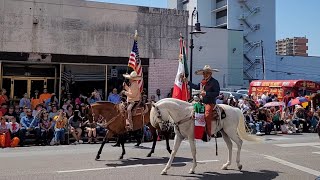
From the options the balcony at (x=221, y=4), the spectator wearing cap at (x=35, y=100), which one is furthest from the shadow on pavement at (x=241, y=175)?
the balcony at (x=221, y=4)

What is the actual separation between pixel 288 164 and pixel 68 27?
14.0 m

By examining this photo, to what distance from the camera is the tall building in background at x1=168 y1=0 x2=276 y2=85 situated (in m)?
67.3

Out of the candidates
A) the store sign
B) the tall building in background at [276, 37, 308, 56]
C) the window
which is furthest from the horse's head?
the tall building in background at [276, 37, 308, 56]

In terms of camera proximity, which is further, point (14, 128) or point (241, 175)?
point (14, 128)

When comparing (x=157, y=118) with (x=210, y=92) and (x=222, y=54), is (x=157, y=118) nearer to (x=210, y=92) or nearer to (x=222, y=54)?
(x=210, y=92)

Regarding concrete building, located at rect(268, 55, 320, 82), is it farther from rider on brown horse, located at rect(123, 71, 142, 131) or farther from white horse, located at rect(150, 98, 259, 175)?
white horse, located at rect(150, 98, 259, 175)

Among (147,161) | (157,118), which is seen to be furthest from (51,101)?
(157,118)

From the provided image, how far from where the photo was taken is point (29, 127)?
52.0 ft

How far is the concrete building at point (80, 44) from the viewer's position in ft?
66.5

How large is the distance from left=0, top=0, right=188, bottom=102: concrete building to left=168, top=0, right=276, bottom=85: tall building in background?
4465cm

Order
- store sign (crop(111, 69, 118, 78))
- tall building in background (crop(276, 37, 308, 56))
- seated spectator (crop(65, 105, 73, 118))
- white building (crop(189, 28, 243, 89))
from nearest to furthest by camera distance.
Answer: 1. seated spectator (crop(65, 105, 73, 118))
2. store sign (crop(111, 69, 118, 78))
3. white building (crop(189, 28, 243, 89))
4. tall building in background (crop(276, 37, 308, 56))

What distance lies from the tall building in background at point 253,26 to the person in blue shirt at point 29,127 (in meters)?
53.1

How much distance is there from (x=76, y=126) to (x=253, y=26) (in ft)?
190

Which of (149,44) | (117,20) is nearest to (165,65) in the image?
(149,44)
